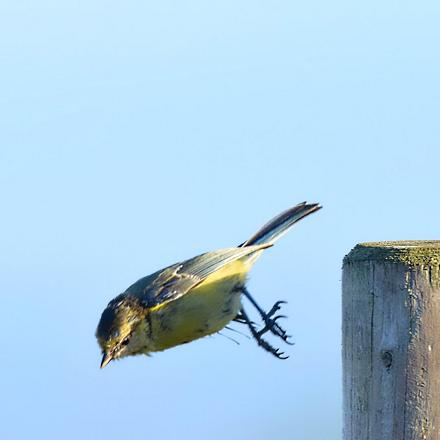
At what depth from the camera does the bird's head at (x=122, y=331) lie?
4.53m

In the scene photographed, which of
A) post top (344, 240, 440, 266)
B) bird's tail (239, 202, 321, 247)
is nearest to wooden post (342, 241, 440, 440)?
post top (344, 240, 440, 266)

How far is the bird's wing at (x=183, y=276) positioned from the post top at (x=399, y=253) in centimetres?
180

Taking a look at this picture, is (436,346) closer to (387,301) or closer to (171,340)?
(387,301)

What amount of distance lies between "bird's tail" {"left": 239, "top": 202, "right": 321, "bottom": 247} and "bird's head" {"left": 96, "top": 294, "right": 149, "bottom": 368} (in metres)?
0.73

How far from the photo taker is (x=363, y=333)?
2842mm

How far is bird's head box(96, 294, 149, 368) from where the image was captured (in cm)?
453

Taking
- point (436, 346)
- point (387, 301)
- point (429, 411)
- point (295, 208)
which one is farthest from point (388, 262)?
point (295, 208)

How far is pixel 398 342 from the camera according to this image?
9.10ft

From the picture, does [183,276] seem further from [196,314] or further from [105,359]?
[105,359]

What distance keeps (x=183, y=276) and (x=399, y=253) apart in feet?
7.17

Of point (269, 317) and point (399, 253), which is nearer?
point (399, 253)

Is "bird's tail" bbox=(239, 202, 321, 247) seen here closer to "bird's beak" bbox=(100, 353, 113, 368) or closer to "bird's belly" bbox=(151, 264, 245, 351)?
"bird's belly" bbox=(151, 264, 245, 351)

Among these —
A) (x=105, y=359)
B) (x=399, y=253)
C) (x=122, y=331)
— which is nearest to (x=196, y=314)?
(x=122, y=331)

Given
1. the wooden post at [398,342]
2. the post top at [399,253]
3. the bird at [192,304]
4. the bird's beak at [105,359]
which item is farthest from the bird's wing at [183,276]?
the wooden post at [398,342]
